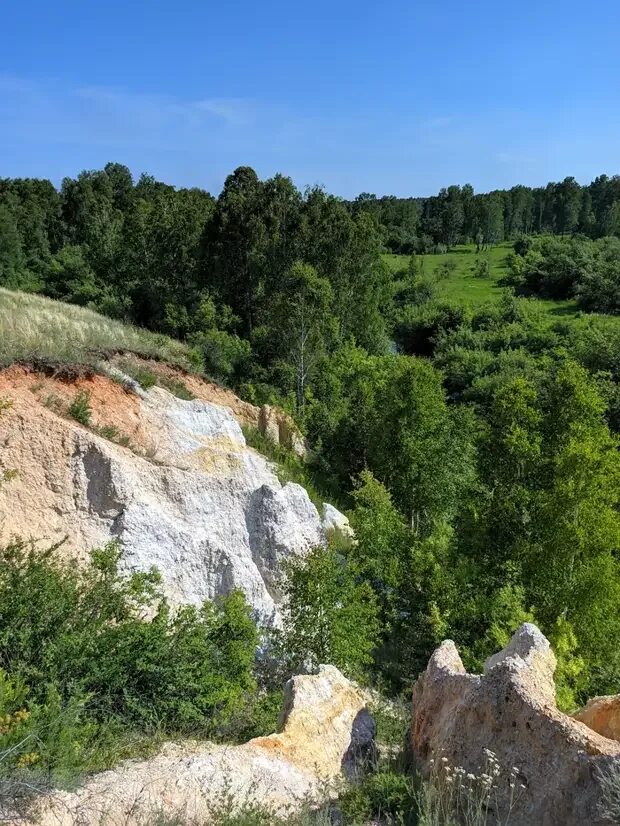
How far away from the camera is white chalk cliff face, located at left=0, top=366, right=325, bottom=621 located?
16578 mm

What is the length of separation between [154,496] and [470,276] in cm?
8273

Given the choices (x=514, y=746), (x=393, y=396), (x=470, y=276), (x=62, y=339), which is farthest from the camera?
(x=470, y=276)

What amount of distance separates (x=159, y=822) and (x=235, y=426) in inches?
649

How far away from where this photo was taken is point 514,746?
29.3ft

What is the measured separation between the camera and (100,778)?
8820 millimetres

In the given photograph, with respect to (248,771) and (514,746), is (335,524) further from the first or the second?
(514,746)

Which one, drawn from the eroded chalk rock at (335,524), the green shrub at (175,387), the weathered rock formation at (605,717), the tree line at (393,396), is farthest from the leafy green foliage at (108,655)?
the green shrub at (175,387)

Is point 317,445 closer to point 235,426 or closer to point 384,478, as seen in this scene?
point 384,478

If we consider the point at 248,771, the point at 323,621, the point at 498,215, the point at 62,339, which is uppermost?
the point at 498,215

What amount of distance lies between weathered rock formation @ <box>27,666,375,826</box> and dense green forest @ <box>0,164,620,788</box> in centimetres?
241

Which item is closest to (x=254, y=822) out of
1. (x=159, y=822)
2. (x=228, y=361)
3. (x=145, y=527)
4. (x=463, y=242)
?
(x=159, y=822)

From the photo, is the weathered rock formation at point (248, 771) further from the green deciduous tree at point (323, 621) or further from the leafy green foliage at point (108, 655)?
Result: the green deciduous tree at point (323, 621)

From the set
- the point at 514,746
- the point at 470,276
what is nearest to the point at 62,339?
the point at 514,746

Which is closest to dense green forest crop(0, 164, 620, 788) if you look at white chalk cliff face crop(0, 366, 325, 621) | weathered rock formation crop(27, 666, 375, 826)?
white chalk cliff face crop(0, 366, 325, 621)
